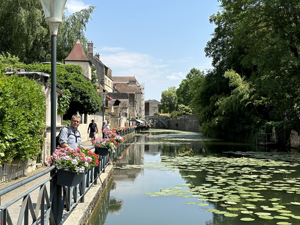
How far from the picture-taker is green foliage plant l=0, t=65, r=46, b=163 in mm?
7355

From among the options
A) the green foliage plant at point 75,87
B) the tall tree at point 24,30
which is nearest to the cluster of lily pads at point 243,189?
the green foliage plant at point 75,87

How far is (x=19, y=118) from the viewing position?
27.7 feet

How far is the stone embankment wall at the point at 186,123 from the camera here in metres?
69.1

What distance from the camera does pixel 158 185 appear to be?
10.4 m

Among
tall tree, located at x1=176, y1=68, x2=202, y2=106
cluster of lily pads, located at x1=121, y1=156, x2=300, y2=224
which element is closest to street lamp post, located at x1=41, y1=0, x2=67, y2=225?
cluster of lily pads, located at x1=121, y1=156, x2=300, y2=224

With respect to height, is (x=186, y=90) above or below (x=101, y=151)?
above

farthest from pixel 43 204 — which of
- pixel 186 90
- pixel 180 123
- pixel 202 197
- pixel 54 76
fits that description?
pixel 186 90

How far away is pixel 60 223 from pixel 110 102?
52415mm

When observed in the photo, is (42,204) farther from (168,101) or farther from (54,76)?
(168,101)

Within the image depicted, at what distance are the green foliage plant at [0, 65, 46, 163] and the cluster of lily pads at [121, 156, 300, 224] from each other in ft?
12.1

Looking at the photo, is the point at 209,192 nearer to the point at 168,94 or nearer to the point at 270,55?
the point at 270,55

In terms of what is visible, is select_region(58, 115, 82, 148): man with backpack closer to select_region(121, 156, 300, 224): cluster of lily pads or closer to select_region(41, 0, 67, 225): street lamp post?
select_region(41, 0, 67, 225): street lamp post

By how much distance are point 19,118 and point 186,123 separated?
70.4m

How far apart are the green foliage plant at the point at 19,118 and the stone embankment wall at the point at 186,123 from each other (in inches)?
2176
